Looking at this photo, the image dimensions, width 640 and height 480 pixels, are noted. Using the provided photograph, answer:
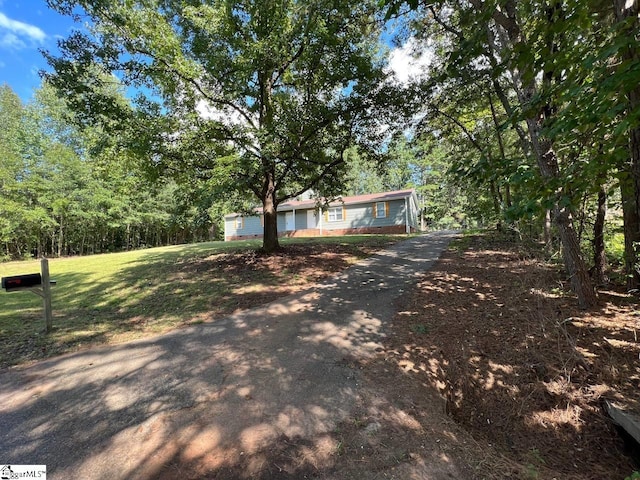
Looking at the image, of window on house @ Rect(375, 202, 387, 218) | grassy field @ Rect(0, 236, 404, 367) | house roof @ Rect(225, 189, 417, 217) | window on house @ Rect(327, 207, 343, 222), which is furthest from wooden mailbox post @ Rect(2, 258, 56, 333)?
window on house @ Rect(375, 202, 387, 218)

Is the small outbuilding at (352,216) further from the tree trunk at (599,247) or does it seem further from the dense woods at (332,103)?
the tree trunk at (599,247)

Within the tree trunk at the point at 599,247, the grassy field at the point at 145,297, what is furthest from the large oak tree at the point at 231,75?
the tree trunk at the point at 599,247

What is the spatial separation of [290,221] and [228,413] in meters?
23.2

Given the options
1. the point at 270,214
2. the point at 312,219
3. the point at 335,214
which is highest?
the point at 335,214

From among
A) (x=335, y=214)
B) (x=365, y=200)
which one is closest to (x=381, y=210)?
(x=365, y=200)

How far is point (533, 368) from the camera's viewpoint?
326 cm

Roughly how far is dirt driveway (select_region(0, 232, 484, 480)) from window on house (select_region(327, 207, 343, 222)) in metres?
19.1

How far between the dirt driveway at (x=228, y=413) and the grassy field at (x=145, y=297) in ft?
2.48

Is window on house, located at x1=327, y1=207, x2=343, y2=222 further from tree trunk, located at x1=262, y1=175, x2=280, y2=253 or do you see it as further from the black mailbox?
the black mailbox

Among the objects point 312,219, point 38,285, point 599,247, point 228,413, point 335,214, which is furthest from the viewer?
point 312,219

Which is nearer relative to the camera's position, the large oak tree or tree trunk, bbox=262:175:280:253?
the large oak tree

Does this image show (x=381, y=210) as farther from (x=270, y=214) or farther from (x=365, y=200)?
(x=270, y=214)

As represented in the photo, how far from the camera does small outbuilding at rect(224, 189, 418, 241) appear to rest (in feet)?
69.9

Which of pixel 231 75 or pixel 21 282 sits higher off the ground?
pixel 231 75
